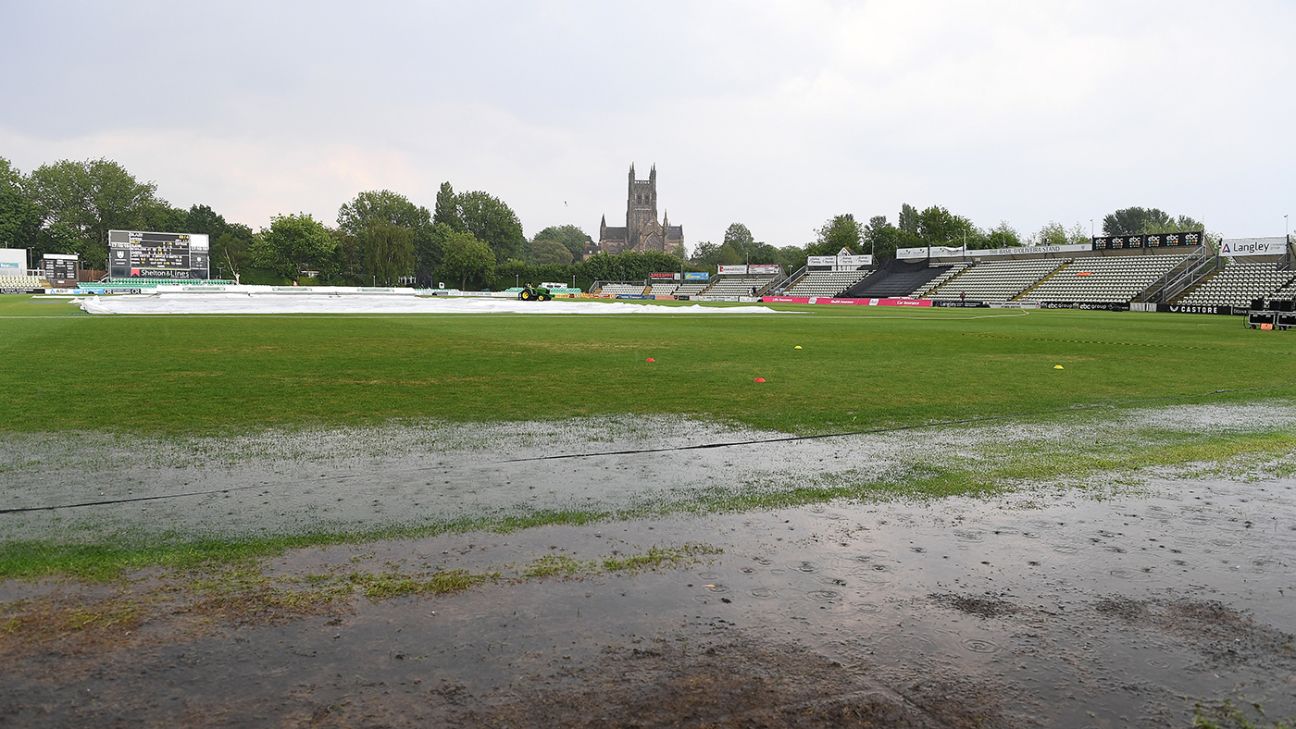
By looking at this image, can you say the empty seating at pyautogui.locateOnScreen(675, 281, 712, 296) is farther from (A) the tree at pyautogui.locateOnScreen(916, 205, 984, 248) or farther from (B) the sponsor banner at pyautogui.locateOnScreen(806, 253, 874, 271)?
(A) the tree at pyautogui.locateOnScreen(916, 205, 984, 248)

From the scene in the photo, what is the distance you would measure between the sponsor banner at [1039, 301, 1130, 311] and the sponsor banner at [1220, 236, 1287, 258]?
423 inches

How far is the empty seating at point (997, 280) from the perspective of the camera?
219 ft

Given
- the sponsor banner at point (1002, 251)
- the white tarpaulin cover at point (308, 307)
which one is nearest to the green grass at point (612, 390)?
the white tarpaulin cover at point (308, 307)

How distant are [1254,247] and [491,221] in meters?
118

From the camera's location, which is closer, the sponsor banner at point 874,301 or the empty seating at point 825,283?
the sponsor banner at point 874,301

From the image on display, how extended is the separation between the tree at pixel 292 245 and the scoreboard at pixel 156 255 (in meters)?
31.6

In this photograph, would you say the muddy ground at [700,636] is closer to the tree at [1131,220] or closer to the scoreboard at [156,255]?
the scoreboard at [156,255]

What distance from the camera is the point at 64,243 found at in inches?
4582

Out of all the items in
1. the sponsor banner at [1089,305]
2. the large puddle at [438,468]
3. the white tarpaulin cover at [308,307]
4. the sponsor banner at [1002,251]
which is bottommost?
the large puddle at [438,468]

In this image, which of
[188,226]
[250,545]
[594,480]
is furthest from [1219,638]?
[188,226]

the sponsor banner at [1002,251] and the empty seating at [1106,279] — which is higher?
the sponsor banner at [1002,251]

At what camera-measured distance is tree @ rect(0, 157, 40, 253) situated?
111 metres

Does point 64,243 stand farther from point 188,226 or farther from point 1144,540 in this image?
point 1144,540

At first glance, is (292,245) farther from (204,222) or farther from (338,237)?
(204,222)
